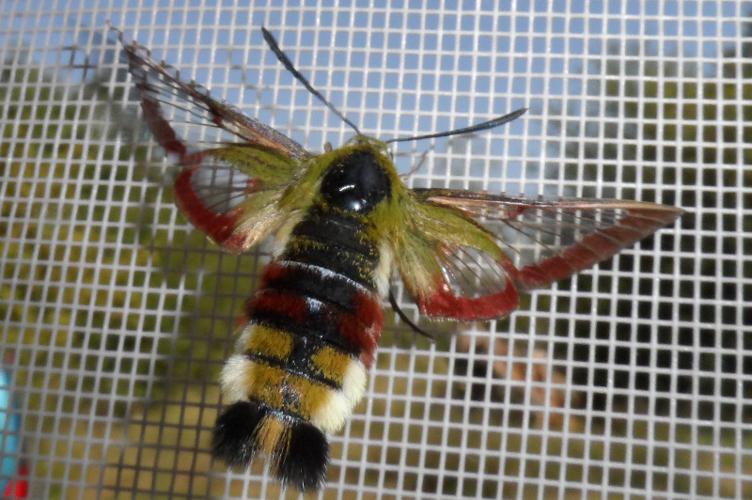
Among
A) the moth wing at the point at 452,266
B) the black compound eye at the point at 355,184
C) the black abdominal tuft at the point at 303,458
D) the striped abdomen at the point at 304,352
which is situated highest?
the black compound eye at the point at 355,184

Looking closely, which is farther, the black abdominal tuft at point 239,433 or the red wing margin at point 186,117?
the red wing margin at point 186,117

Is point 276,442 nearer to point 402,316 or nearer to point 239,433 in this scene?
point 239,433

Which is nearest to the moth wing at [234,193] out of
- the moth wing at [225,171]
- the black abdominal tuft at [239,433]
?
the moth wing at [225,171]

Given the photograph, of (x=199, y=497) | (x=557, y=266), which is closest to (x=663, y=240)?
(x=557, y=266)

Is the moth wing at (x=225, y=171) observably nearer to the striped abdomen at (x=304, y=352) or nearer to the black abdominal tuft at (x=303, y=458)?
the striped abdomen at (x=304, y=352)

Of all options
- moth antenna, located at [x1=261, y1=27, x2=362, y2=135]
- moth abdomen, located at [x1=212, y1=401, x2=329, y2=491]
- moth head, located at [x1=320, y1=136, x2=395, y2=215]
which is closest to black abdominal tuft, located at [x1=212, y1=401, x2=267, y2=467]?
moth abdomen, located at [x1=212, y1=401, x2=329, y2=491]

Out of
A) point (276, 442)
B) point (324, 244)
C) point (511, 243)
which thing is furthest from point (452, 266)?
point (276, 442)
